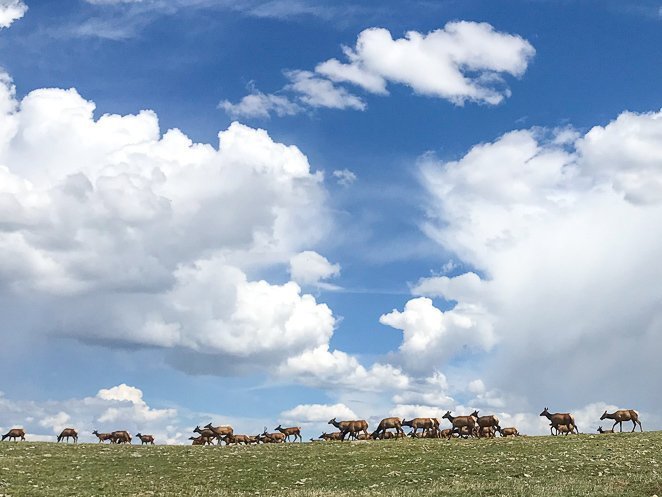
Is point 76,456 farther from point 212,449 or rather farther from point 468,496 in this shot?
point 468,496

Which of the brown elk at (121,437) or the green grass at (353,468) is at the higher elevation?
the brown elk at (121,437)

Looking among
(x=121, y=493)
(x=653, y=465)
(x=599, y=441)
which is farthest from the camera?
(x=599, y=441)

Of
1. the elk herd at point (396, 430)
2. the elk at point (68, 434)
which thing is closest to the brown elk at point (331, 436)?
the elk herd at point (396, 430)

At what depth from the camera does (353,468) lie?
4522 centimetres

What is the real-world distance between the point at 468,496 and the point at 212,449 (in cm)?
2852

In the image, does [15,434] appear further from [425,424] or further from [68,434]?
[425,424]

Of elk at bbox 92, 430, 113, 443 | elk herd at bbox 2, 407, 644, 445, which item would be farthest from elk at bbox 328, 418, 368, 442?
elk at bbox 92, 430, 113, 443

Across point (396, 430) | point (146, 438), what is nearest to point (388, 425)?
point (396, 430)

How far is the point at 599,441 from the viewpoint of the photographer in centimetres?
5391

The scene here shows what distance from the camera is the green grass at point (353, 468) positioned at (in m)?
37.7

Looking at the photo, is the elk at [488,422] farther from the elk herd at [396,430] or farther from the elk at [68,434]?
the elk at [68,434]

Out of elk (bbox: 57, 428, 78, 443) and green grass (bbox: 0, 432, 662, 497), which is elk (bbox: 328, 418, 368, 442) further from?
elk (bbox: 57, 428, 78, 443)

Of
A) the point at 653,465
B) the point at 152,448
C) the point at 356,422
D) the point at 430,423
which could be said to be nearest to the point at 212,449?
the point at 152,448

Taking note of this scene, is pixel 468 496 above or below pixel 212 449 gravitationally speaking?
below
